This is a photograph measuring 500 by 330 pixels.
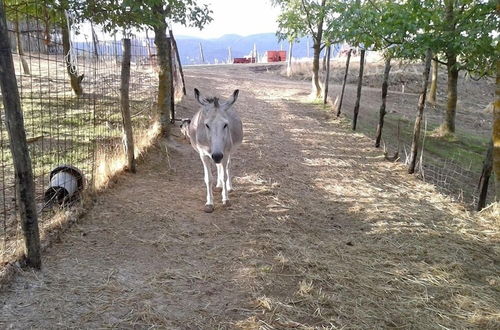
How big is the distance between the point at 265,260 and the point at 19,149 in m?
2.85

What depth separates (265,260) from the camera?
15.1 feet

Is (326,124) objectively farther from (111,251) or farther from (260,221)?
(111,251)

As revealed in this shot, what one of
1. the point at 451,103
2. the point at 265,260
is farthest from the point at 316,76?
the point at 265,260

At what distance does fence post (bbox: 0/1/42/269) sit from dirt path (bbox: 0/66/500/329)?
34 cm

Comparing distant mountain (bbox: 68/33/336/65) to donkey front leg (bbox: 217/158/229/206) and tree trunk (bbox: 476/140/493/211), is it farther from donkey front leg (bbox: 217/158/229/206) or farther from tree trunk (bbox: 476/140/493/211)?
donkey front leg (bbox: 217/158/229/206)

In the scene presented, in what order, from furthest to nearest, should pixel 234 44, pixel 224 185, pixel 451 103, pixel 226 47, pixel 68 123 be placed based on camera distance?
pixel 234 44, pixel 226 47, pixel 451 103, pixel 68 123, pixel 224 185

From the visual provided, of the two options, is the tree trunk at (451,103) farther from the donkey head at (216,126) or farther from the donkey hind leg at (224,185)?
the donkey head at (216,126)

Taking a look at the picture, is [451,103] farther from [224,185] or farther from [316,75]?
[224,185]

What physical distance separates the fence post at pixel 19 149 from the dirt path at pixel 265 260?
343 millimetres

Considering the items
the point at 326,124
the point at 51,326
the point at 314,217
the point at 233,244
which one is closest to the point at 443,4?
the point at 326,124

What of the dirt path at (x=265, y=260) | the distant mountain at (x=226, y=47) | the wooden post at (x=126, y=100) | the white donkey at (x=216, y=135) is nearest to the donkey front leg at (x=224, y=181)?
the white donkey at (x=216, y=135)

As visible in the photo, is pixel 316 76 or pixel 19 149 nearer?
pixel 19 149

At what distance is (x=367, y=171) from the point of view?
Result: 862 centimetres

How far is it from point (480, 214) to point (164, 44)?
7188 mm
